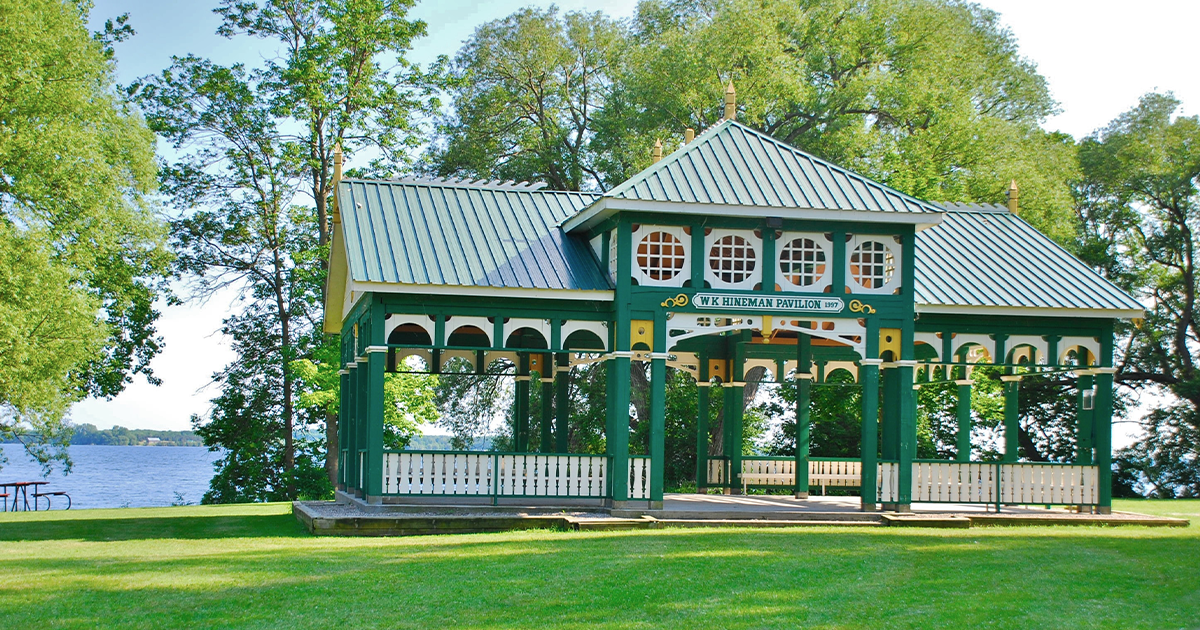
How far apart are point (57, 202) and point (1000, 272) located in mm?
20523

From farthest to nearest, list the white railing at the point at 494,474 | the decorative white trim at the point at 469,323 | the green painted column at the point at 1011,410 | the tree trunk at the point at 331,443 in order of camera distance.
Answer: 1. the tree trunk at the point at 331,443
2. the green painted column at the point at 1011,410
3. the decorative white trim at the point at 469,323
4. the white railing at the point at 494,474

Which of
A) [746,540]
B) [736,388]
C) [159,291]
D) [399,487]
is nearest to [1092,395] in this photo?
[736,388]

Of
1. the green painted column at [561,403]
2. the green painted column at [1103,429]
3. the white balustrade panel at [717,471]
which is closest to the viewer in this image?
the green painted column at [1103,429]

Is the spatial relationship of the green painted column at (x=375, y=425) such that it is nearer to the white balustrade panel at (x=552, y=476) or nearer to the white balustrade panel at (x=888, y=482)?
the white balustrade panel at (x=552, y=476)

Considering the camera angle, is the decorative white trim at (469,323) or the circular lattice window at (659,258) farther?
the circular lattice window at (659,258)

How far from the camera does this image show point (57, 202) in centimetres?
2745

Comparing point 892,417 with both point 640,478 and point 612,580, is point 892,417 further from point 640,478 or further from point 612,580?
point 612,580

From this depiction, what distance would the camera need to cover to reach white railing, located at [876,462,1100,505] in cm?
1856

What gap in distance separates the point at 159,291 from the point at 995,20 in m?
28.9

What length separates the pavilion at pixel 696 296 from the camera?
17.3 m

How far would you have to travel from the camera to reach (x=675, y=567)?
1223 cm

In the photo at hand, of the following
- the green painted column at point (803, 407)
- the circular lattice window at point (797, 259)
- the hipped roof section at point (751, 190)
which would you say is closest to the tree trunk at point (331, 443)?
the green painted column at point (803, 407)

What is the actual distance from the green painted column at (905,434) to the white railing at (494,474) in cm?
451

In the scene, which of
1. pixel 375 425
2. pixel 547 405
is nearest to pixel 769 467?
pixel 547 405
